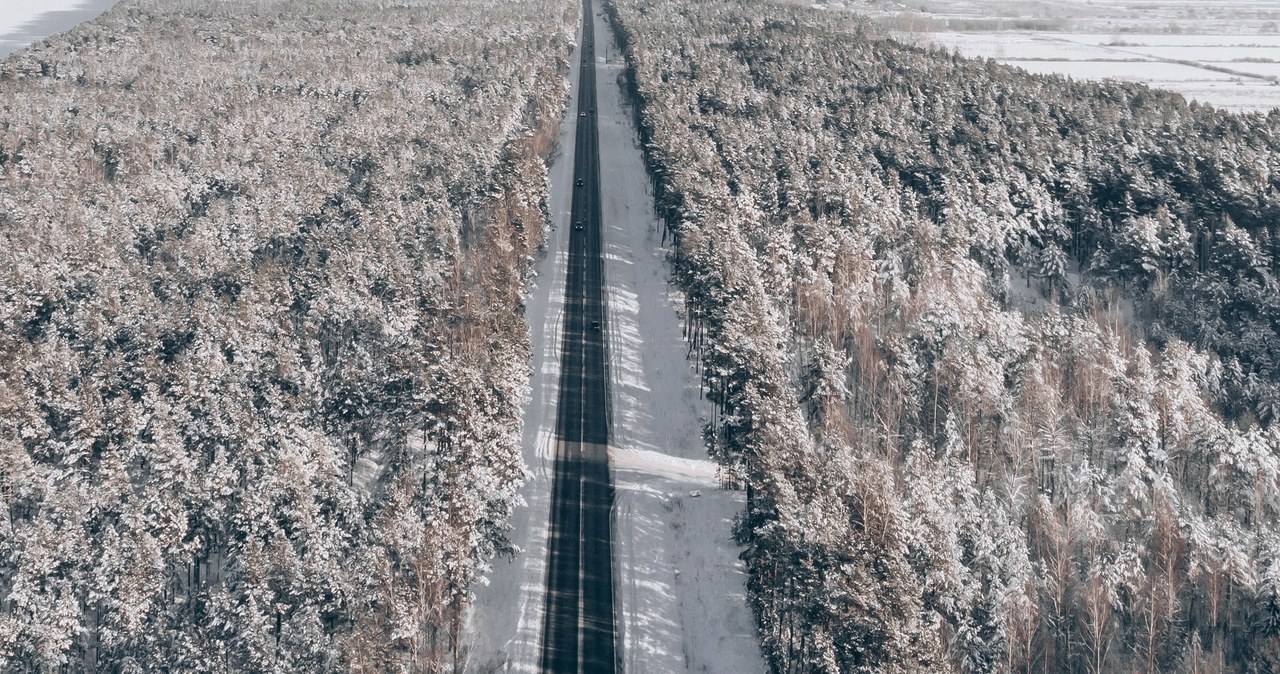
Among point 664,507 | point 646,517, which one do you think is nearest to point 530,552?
point 646,517

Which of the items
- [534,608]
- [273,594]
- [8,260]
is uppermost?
[8,260]

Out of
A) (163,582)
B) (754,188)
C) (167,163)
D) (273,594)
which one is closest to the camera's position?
(273,594)

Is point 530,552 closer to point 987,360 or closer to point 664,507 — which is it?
point 664,507

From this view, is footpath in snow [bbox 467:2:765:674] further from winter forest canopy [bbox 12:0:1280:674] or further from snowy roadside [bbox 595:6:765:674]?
winter forest canopy [bbox 12:0:1280:674]

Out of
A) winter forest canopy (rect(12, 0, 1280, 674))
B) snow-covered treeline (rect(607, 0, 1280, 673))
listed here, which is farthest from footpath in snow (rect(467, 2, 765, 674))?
snow-covered treeline (rect(607, 0, 1280, 673))

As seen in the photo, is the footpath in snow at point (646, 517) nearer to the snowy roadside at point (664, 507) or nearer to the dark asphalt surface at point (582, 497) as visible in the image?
the snowy roadside at point (664, 507)

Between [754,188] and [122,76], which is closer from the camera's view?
[754,188]

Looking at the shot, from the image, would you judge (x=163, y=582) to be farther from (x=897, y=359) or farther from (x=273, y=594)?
(x=897, y=359)

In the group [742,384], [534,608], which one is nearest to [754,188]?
[742,384]

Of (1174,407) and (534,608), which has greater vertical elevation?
(1174,407)
